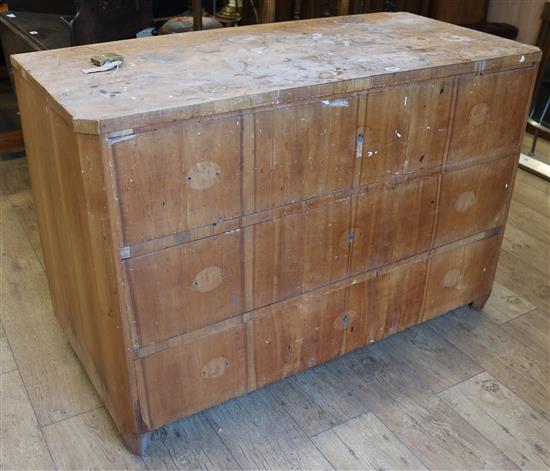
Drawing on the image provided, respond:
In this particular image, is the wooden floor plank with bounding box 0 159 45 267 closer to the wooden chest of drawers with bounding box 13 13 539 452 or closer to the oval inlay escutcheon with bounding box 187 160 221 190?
the wooden chest of drawers with bounding box 13 13 539 452

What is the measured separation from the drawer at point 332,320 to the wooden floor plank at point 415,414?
3.4 inches

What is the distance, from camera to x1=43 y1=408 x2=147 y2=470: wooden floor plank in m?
1.44

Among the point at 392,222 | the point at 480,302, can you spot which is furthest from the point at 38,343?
the point at 480,302

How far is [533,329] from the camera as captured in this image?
1890 millimetres

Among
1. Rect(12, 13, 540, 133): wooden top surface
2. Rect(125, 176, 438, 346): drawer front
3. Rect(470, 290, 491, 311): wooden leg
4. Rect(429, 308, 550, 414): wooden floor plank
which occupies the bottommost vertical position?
Rect(429, 308, 550, 414): wooden floor plank

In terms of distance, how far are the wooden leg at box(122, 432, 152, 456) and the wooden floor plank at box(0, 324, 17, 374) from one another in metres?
0.44

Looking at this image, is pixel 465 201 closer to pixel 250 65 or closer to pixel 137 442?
pixel 250 65

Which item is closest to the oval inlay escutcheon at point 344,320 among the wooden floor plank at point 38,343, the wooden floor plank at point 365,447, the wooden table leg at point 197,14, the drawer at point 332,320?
the drawer at point 332,320

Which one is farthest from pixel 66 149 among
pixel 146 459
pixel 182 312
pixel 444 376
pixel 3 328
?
pixel 444 376

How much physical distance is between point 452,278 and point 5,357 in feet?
4.06

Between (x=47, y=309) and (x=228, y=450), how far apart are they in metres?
0.79

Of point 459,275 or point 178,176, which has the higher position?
point 178,176

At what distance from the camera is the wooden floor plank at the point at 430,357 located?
171 cm

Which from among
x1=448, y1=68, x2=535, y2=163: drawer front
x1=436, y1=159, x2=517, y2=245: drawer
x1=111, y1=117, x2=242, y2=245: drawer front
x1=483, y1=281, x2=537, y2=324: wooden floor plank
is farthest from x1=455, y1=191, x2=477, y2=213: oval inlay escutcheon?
x1=111, y1=117, x2=242, y2=245: drawer front
